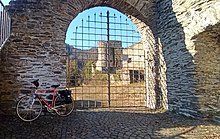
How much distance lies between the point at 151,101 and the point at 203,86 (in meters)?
2.34

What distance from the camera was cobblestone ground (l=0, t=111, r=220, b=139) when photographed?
4.17 m

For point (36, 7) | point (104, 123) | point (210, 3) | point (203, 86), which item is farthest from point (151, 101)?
point (36, 7)

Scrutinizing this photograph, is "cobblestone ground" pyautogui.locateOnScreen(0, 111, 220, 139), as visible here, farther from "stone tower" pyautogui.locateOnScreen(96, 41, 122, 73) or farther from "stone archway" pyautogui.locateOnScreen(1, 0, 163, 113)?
"stone tower" pyautogui.locateOnScreen(96, 41, 122, 73)

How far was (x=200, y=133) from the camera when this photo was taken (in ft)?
14.5

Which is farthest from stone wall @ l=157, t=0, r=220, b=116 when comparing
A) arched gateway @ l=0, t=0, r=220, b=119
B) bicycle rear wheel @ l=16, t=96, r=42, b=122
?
bicycle rear wheel @ l=16, t=96, r=42, b=122

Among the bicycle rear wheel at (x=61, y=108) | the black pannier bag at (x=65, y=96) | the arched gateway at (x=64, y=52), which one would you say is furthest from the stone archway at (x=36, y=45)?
the bicycle rear wheel at (x=61, y=108)

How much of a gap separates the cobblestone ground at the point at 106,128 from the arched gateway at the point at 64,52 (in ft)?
2.37

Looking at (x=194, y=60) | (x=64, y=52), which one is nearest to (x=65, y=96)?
(x=64, y=52)

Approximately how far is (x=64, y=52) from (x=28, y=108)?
1.71 m

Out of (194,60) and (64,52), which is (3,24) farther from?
(194,60)

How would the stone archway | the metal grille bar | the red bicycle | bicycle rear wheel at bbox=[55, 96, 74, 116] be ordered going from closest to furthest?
the metal grille bar < the red bicycle < bicycle rear wheel at bbox=[55, 96, 74, 116] < the stone archway

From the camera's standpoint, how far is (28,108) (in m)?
5.88

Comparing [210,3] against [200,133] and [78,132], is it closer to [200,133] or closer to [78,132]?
[200,133]

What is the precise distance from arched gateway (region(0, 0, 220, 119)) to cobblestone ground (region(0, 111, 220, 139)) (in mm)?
721
